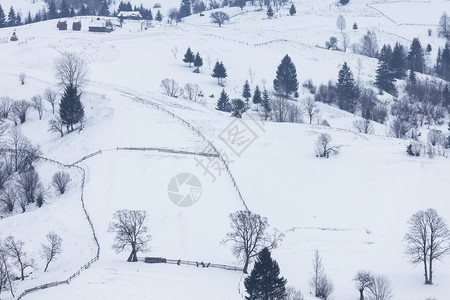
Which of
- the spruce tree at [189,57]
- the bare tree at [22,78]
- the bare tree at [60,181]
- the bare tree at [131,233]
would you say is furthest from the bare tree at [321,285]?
the spruce tree at [189,57]

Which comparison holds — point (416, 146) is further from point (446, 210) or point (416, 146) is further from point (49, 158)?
point (49, 158)

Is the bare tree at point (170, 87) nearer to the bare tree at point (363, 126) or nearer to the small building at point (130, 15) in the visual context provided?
the bare tree at point (363, 126)

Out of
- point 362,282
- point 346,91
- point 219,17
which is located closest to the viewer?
point 362,282

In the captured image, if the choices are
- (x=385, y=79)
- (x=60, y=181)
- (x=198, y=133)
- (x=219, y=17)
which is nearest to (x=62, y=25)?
(x=219, y=17)

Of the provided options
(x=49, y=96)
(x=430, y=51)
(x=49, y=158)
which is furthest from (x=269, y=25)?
(x=49, y=158)

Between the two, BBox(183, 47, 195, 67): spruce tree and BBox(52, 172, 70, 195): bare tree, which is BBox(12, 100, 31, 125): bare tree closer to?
BBox(52, 172, 70, 195): bare tree

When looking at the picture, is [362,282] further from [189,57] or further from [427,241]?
[189,57]

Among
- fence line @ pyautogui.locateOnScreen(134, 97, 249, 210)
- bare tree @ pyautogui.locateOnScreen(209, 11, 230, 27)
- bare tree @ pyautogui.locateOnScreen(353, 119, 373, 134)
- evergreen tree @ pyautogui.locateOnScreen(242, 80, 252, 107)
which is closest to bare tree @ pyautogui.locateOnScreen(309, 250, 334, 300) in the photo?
fence line @ pyautogui.locateOnScreen(134, 97, 249, 210)
